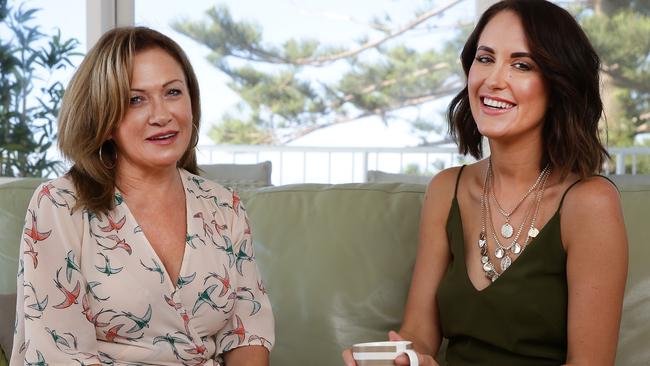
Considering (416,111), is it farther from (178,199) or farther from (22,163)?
(178,199)

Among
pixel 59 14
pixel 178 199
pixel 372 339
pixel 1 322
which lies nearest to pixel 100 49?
pixel 178 199

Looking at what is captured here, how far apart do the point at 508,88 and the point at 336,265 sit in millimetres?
660

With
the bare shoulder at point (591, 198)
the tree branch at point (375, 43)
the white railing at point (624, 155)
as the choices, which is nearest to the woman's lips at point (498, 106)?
the bare shoulder at point (591, 198)

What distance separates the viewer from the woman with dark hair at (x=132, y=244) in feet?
5.63

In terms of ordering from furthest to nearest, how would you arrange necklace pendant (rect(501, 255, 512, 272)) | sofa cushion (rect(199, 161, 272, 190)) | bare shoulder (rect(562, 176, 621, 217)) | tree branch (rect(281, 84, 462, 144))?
tree branch (rect(281, 84, 462, 144))
sofa cushion (rect(199, 161, 272, 190))
necklace pendant (rect(501, 255, 512, 272))
bare shoulder (rect(562, 176, 621, 217))

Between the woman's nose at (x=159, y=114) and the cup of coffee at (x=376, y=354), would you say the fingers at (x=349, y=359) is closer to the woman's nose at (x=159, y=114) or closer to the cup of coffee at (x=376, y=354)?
the cup of coffee at (x=376, y=354)

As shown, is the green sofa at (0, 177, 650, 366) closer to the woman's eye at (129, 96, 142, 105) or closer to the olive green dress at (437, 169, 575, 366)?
the olive green dress at (437, 169, 575, 366)

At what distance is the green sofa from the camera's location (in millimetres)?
2209

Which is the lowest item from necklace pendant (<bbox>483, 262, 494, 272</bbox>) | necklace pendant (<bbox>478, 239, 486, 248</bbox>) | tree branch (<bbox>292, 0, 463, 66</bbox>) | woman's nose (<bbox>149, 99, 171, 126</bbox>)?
necklace pendant (<bbox>483, 262, 494, 272</bbox>)

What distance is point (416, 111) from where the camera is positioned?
9.27 metres

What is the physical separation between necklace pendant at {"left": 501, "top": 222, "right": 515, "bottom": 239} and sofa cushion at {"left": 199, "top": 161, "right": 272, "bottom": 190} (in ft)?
2.99

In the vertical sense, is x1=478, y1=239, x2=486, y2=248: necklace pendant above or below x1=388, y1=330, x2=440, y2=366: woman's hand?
above

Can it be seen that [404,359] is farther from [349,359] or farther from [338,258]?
[338,258]

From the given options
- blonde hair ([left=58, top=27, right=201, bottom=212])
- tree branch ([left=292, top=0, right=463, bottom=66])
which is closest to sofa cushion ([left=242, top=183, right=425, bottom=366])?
blonde hair ([left=58, top=27, right=201, bottom=212])
